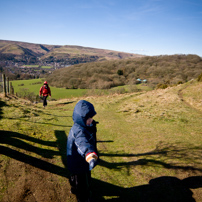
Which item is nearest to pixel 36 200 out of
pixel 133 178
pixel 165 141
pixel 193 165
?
pixel 133 178

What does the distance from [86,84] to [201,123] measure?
43164 mm

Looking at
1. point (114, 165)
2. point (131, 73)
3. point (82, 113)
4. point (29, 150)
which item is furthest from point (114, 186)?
point (131, 73)

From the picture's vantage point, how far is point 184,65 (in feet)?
194

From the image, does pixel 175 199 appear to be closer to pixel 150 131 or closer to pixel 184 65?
pixel 150 131

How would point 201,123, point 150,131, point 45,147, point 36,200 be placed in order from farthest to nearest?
1. point 201,123
2. point 150,131
3. point 45,147
4. point 36,200

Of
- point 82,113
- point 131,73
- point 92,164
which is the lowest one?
point 92,164

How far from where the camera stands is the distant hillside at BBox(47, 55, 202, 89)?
48531 mm

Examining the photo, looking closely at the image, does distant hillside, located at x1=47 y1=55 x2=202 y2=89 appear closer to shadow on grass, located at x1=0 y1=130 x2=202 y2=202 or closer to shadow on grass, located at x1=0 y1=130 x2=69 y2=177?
shadow on grass, located at x1=0 y1=130 x2=69 y2=177

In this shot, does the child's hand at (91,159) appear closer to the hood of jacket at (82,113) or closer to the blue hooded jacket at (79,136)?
the blue hooded jacket at (79,136)

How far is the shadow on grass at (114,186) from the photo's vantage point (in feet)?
12.0

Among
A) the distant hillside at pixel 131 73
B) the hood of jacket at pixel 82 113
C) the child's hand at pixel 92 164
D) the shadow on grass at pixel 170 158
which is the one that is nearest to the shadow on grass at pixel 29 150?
the shadow on grass at pixel 170 158

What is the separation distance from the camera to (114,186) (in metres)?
4.02

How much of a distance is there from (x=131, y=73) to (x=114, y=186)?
6083 centimetres

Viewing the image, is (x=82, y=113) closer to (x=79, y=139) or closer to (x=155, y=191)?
(x=79, y=139)
